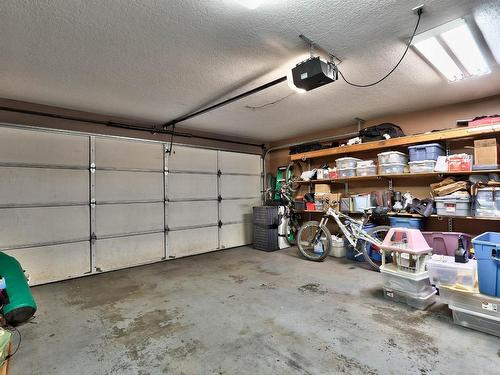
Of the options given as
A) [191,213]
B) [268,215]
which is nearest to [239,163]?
[268,215]

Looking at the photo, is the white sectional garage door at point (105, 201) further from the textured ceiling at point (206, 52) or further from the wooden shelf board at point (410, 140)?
the wooden shelf board at point (410, 140)

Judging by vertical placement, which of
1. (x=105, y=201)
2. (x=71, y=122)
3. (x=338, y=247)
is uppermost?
(x=71, y=122)

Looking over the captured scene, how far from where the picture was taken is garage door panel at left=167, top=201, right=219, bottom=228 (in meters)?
5.08

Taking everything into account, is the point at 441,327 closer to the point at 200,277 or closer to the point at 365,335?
the point at 365,335

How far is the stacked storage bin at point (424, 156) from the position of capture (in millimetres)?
3727

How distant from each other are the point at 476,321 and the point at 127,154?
16.4 feet

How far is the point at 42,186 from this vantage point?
3764 mm

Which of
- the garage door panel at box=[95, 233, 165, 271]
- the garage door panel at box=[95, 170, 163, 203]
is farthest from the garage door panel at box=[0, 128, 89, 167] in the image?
the garage door panel at box=[95, 233, 165, 271]

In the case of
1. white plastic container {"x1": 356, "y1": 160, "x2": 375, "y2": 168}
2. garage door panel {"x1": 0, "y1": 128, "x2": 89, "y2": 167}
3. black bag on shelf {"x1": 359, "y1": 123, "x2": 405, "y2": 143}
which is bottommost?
white plastic container {"x1": 356, "y1": 160, "x2": 375, "y2": 168}

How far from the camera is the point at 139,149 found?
4695 mm

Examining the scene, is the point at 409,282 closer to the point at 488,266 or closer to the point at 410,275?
the point at 410,275

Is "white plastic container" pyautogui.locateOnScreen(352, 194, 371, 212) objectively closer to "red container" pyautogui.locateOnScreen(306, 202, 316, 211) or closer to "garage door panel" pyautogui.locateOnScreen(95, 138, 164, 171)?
A: "red container" pyautogui.locateOnScreen(306, 202, 316, 211)

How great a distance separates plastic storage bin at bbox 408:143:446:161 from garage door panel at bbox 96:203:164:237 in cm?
434

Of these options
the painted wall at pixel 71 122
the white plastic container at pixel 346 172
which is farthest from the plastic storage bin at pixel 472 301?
the painted wall at pixel 71 122
